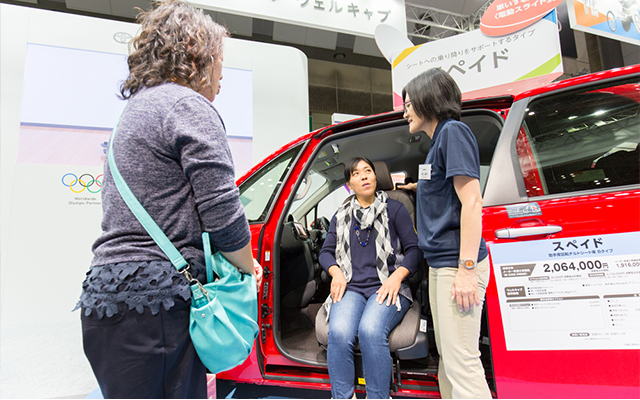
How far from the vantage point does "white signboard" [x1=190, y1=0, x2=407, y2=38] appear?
3.69 m

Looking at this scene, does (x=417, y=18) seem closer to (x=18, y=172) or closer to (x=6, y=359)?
(x=18, y=172)

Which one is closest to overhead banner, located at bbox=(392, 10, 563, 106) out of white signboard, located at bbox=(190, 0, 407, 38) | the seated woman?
white signboard, located at bbox=(190, 0, 407, 38)

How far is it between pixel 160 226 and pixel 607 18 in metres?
4.96

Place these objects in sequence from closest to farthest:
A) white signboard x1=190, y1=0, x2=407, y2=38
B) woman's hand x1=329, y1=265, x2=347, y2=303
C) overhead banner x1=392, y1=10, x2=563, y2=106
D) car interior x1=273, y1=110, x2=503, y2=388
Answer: car interior x1=273, y1=110, x2=503, y2=388 < woman's hand x1=329, y1=265, x2=347, y2=303 < overhead banner x1=392, y1=10, x2=563, y2=106 < white signboard x1=190, y1=0, x2=407, y2=38

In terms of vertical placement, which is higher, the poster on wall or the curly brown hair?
the poster on wall

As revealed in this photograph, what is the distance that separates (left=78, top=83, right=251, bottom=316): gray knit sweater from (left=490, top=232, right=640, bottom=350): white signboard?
1.03m

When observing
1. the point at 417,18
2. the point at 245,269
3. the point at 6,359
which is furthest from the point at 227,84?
the point at 417,18

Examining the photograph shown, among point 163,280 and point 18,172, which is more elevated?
point 18,172

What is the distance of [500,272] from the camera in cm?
119

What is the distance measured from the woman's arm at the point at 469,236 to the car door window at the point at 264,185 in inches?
41.6

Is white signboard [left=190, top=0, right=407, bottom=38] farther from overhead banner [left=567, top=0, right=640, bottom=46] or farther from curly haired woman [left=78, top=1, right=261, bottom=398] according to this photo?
curly haired woman [left=78, top=1, right=261, bottom=398]

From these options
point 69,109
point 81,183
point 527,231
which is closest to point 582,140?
point 527,231

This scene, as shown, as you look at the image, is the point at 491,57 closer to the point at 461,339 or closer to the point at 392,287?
the point at 392,287

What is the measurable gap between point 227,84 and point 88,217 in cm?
211
